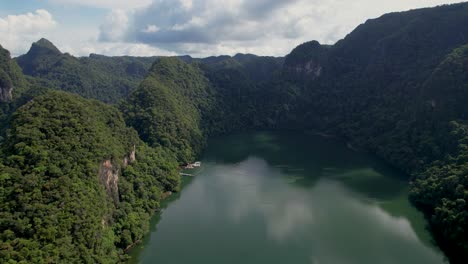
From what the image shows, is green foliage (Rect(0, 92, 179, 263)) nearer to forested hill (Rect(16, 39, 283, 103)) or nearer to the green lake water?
the green lake water

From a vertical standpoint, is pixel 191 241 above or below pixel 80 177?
below

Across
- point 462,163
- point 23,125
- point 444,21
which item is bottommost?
point 462,163

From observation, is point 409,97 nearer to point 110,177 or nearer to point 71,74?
point 110,177

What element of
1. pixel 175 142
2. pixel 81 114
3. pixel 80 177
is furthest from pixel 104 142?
pixel 175 142

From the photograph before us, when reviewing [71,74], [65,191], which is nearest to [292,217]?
[65,191]

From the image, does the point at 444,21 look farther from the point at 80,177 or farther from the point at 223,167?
the point at 80,177

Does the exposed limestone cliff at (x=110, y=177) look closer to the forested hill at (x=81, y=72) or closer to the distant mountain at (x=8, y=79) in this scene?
the distant mountain at (x=8, y=79)
